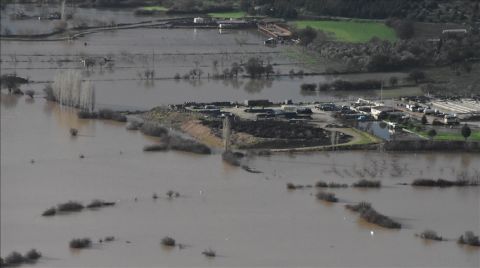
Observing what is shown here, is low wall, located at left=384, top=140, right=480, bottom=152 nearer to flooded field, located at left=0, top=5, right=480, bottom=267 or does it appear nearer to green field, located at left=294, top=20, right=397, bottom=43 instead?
flooded field, located at left=0, top=5, right=480, bottom=267

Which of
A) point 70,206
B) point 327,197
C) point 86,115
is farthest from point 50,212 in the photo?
point 86,115

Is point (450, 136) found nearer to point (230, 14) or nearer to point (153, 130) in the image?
point (153, 130)

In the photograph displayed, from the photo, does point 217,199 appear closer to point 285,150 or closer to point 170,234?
point 170,234

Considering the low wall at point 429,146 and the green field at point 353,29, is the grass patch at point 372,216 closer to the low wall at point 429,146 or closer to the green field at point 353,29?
the low wall at point 429,146

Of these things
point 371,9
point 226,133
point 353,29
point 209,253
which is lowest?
point 209,253

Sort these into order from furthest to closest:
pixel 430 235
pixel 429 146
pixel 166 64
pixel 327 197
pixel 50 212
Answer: pixel 166 64, pixel 429 146, pixel 327 197, pixel 430 235, pixel 50 212

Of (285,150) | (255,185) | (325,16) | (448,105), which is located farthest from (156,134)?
(325,16)
